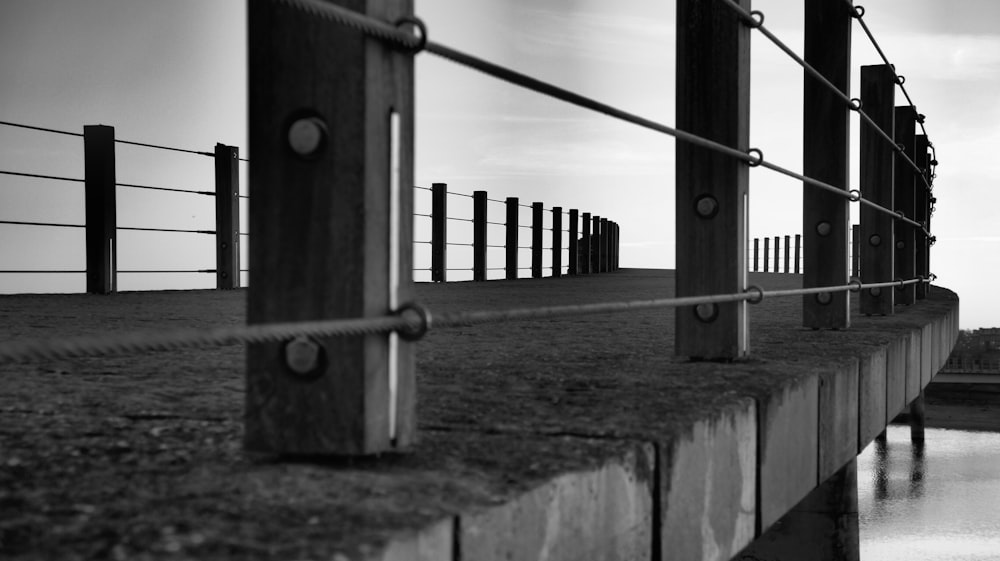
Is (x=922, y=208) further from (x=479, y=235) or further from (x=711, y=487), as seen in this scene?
(x=479, y=235)

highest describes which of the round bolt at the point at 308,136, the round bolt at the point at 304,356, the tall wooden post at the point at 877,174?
the tall wooden post at the point at 877,174

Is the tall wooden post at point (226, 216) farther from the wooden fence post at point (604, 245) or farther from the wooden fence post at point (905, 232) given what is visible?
the wooden fence post at point (604, 245)

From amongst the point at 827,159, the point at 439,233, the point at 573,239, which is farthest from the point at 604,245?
the point at 827,159

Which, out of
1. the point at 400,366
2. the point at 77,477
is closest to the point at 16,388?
the point at 77,477

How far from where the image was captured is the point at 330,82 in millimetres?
963

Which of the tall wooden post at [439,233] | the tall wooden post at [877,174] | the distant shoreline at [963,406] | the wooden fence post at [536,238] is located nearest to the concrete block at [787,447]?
the tall wooden post at [877,174]

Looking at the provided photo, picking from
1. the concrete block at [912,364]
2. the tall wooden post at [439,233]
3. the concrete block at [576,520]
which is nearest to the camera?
the concrete block at [576,520]

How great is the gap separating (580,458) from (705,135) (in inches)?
45.0

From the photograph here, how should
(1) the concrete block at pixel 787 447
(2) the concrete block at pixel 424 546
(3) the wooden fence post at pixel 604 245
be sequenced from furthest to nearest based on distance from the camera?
(3) the wooden fence post at pixel 604 245
(1) the concrete block at pixel 787 447
(2) the concrete block at pixel 424 546

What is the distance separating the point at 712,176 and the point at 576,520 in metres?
1.16

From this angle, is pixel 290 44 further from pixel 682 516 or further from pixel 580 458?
pixel 682 516

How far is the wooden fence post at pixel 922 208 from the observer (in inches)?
272

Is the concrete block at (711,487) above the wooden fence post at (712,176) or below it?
below

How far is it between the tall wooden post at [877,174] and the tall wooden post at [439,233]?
25.9 feet
